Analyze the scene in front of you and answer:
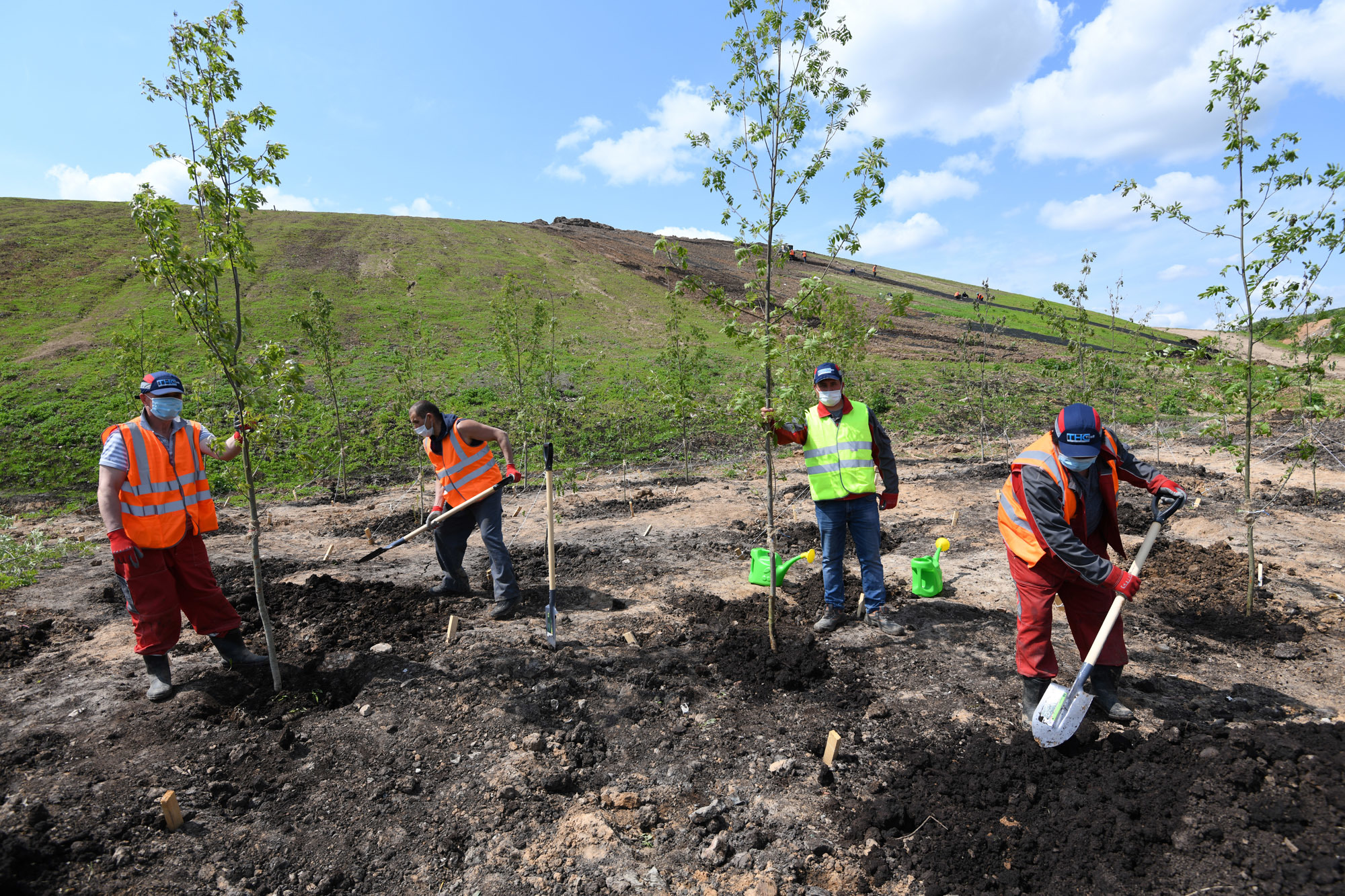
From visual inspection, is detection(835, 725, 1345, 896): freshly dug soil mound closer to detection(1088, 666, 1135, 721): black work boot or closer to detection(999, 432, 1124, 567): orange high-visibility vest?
detection(1088, 666, 1135, 721): black work boot

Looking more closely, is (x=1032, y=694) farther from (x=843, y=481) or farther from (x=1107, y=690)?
(x=843, y=481)

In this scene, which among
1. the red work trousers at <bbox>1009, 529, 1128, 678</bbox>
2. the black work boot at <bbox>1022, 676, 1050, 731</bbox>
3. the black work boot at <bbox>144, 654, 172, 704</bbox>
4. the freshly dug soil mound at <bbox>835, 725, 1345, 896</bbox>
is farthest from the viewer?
the black work boot at <bbox>144, 654, 172, 704</bbox>

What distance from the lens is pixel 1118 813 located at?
3.08 m

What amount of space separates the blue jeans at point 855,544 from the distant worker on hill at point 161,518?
15.5 feet

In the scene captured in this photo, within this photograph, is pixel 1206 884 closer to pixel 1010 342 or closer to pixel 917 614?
pixel 917 614

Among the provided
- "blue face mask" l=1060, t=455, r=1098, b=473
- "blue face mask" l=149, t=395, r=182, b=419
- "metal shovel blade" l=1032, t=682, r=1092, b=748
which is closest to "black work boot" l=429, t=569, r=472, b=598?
"blue face mask" l=149, t=395, r=182, b=419

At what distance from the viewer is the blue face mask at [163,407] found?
4.51 m

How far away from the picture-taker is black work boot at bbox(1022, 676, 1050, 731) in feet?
13.2

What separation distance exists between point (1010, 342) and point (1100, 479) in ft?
135

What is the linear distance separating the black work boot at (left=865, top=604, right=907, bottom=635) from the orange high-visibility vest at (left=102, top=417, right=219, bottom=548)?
17.5 feet

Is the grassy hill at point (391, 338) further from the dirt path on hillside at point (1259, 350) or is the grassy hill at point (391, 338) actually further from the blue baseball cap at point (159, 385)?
the dirt path on hillside at point (1259, 350)

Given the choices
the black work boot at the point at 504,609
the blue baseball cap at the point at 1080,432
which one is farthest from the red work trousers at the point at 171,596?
the blue baseball cap at the point at 1080,432

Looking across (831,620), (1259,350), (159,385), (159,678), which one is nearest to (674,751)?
(831,620)

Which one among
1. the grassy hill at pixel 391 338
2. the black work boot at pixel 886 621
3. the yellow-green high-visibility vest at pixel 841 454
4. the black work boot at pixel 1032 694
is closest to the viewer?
the black work boot at pixel 1032 694
